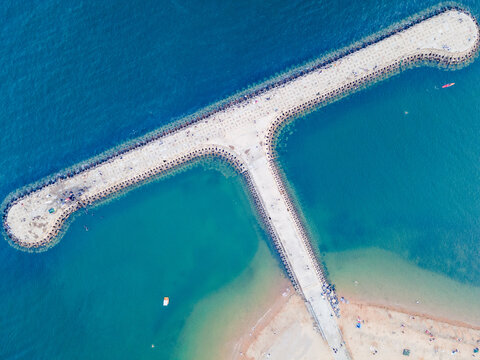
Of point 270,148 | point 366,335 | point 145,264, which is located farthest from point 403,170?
point 145,264

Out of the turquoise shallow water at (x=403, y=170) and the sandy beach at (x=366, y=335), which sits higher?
the turquoise shallow water at (x=403, y=170)

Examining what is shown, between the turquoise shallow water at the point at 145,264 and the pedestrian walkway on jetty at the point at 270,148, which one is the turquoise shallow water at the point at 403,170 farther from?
the turquoise shallow water at the point at 145,264

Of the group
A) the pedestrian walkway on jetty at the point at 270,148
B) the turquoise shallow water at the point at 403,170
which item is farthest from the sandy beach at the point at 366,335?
the turquoise shallow water at the point at 403,170

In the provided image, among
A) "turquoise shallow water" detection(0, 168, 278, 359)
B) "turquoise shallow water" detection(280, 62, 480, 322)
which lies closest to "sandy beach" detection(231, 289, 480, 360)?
"turquoise shallow water" detection(280, 62, 480, 322)

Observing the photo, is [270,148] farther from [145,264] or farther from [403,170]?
[145,264]

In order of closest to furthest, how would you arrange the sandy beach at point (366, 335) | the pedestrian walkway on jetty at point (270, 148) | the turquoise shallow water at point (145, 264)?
the sandy beach at point (366, 335) → the pedestrian walkway on jetty at point (270, 148) → the turquoise shallow water at point (145, 264)
